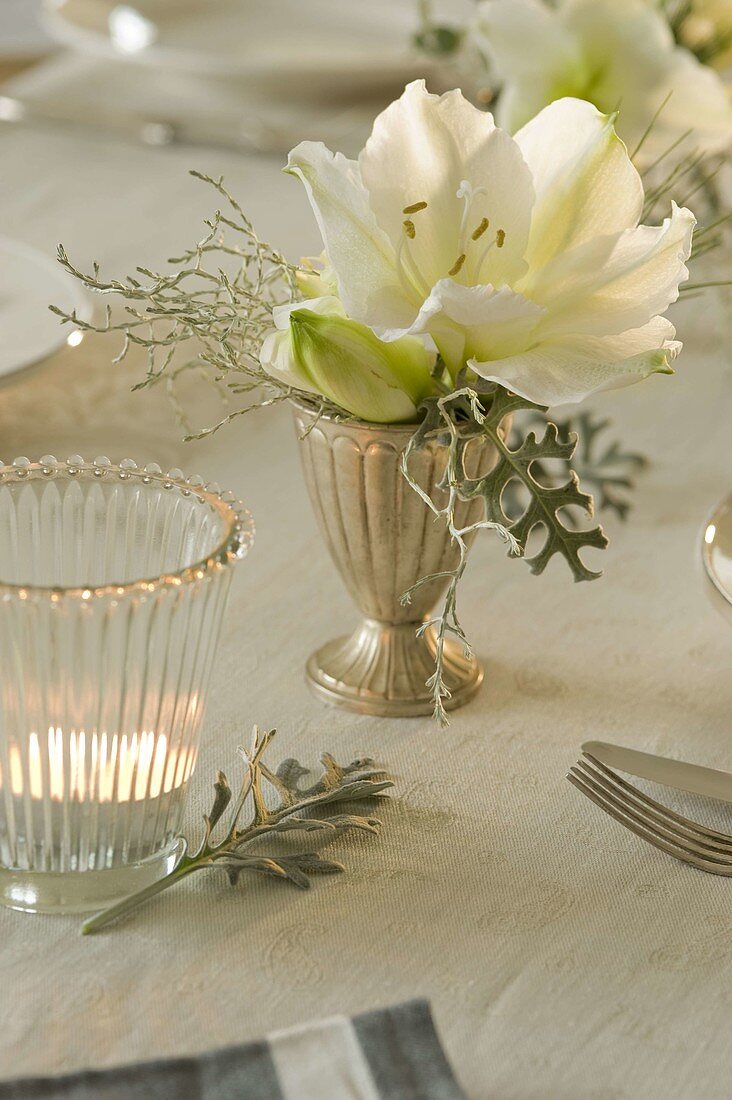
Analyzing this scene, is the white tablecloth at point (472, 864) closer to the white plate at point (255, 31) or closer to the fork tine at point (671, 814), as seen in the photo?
the fork tine at point (671, 814)

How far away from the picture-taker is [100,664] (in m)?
0.46

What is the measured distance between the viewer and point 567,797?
0.60 meters

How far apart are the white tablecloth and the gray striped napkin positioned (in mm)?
20

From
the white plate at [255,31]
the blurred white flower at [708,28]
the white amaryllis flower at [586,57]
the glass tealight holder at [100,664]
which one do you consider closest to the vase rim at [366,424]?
the glass tealight holder at [100,664]

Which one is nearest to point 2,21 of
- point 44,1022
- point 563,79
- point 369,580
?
point 563,79

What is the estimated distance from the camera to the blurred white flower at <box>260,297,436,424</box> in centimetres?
57

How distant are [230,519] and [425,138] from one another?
18 cm

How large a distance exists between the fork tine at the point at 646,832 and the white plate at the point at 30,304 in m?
0.44

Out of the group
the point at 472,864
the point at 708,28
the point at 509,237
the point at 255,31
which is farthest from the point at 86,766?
the point at 255,31

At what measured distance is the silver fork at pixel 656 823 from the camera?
0.56 m

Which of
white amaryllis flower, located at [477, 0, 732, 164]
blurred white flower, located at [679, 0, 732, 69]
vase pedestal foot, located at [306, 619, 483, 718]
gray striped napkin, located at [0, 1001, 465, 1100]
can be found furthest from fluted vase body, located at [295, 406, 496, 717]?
blurred white flower, located at [679, 0, 732, 69]

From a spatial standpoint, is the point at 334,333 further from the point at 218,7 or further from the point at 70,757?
the point at 218,7

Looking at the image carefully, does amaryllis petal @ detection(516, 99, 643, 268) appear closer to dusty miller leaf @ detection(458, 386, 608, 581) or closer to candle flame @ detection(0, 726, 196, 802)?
dusty miller leaf @ detection(458, 386, 608, 581)

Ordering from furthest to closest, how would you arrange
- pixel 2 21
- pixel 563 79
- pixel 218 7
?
pixel 2 21
pixel 218 7
pixel 563 79
